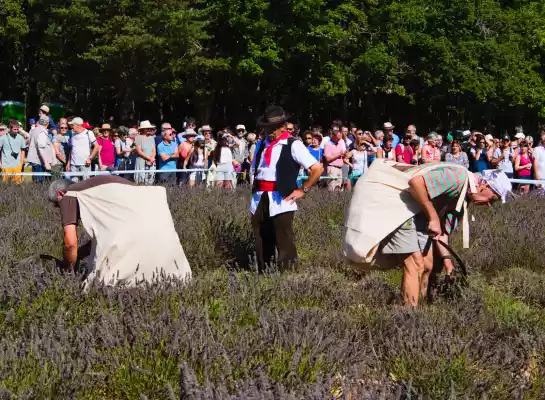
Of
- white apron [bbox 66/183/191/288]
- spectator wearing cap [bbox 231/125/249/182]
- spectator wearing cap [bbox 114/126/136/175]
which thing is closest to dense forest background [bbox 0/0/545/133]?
spectator wearing cap [bbox 114/126/136/175]

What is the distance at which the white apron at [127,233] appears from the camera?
18.1 feet

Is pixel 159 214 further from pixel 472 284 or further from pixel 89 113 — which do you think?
pixel 89 113

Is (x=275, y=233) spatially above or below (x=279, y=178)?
below

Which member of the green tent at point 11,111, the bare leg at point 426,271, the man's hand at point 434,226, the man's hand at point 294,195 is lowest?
the bare leg at point 426,271

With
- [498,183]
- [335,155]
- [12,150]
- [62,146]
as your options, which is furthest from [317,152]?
[498,183]

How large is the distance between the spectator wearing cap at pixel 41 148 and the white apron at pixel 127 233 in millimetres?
8396

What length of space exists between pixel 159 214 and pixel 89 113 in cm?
3483

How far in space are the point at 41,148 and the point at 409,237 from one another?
9.17 m

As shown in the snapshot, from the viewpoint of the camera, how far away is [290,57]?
31547mm

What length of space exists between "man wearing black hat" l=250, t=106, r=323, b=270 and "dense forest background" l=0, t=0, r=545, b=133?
2218 centimetres

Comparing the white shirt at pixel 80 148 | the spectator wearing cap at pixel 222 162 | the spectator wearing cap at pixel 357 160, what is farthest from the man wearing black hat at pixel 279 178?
the spectator wearing cap at pixel 357 160

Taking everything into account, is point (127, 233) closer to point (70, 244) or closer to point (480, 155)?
point (70, 244)

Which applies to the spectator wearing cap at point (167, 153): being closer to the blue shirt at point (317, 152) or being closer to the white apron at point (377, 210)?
the blue shirt at point (317, 152)

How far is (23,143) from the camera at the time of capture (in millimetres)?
14102
